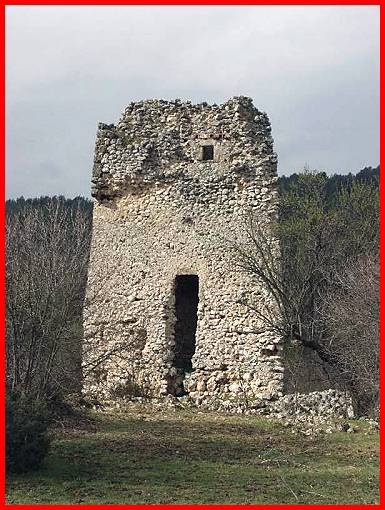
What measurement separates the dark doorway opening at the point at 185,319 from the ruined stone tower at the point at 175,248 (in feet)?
0.36

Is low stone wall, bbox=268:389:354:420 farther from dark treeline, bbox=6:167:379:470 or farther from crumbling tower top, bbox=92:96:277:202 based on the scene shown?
crumbling tower top, bbox=92:96:277:202

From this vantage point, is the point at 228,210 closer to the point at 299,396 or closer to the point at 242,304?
the point at 242,304

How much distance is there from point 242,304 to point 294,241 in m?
4.47

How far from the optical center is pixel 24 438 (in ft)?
25.8

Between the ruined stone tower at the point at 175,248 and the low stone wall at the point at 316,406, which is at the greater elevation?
the ruined stone tower at the point at 175,248

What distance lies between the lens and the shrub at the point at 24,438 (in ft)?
25.4

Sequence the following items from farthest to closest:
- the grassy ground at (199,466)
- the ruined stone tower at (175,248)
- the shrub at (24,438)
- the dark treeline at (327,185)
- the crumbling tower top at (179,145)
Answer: the dark treeline at (327,185) → the crumbling tower top at (179,145) → the ruined stone tower at (175,248) → the shrub at (24,438) → the grassy ground at (199,466)

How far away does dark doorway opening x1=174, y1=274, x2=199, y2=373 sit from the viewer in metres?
16.6

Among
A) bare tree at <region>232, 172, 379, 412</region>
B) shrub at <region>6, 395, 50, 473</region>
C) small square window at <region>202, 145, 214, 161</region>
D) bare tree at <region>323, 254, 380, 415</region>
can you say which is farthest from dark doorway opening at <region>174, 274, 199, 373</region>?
shrub at <region>6, 395, 50, 473</region>

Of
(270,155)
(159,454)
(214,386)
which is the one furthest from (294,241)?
(159,454)

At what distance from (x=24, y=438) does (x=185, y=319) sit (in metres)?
9.39

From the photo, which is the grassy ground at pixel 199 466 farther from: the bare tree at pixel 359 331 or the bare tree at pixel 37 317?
the bare tree at pixel 359 331

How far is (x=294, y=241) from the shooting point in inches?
743

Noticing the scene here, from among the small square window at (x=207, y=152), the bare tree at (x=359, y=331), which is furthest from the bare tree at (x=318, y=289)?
the small square window at (x=207, y=152)
